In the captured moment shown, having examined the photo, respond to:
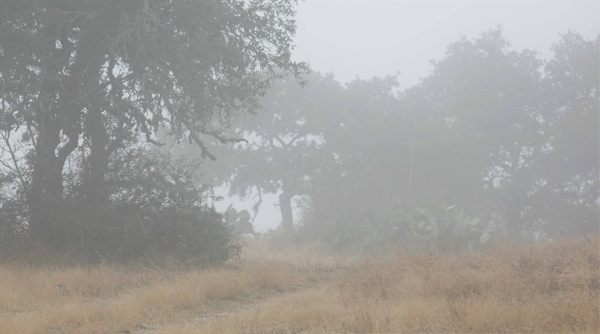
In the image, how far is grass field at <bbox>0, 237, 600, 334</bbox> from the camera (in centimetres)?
403

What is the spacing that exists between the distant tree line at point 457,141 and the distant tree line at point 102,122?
472 inches

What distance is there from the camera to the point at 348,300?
5645 mm

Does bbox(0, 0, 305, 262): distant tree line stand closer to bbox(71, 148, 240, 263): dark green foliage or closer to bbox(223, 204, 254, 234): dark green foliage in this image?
bbox(71, 148, 240, 263): dark green foliage

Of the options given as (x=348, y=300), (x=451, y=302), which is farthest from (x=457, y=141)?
(x=451, y=302)

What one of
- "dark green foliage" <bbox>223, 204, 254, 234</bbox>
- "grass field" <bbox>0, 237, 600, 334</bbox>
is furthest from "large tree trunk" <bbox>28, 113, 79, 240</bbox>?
"dark green foliage" <bbox>223, 204, 254, 234</bbox>

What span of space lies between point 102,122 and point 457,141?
837 inches

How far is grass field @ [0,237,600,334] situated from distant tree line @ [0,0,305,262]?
1.76 meters

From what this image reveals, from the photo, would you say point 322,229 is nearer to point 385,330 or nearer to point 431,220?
point 431,220

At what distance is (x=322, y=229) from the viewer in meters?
19.6

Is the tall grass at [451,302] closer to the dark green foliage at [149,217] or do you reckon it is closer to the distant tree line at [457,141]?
the dark green foliage at [149,217]

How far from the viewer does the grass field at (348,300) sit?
4.03m

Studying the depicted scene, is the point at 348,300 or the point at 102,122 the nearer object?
the point at 348,300

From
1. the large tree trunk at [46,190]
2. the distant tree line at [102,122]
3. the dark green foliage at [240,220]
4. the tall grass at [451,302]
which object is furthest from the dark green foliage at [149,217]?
the dark green foliage at [240,220]

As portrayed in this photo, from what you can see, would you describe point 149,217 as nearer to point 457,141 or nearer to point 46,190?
point 46,190
